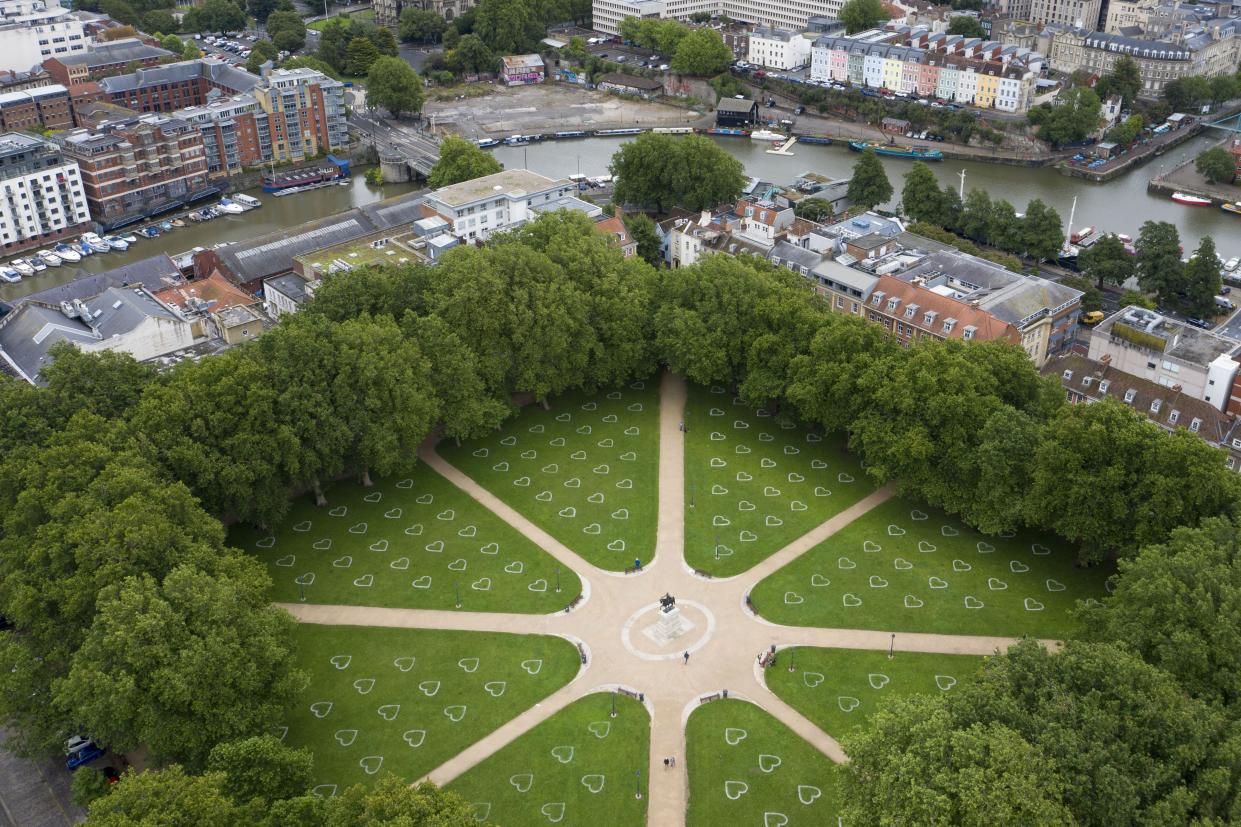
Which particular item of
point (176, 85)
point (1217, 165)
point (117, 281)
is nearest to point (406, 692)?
point (117, 281)

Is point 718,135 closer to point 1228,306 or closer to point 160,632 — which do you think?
point 1228,306

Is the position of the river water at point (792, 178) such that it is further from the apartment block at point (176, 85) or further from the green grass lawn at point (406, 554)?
the green grass lawn at point (406, 554)

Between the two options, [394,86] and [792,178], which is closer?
[792,178]

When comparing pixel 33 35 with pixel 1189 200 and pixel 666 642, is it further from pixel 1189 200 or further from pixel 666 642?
pixel 1189 200

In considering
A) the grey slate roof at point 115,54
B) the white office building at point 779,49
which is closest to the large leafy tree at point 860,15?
the white office building at point 779,49

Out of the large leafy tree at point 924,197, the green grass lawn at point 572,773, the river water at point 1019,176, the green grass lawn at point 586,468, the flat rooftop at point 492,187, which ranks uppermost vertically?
the flat rooftop at point 492,187

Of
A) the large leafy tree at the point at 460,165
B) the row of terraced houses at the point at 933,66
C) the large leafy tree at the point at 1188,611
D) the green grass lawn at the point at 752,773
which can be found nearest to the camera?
the large leafy tree at the point at 1188,611
